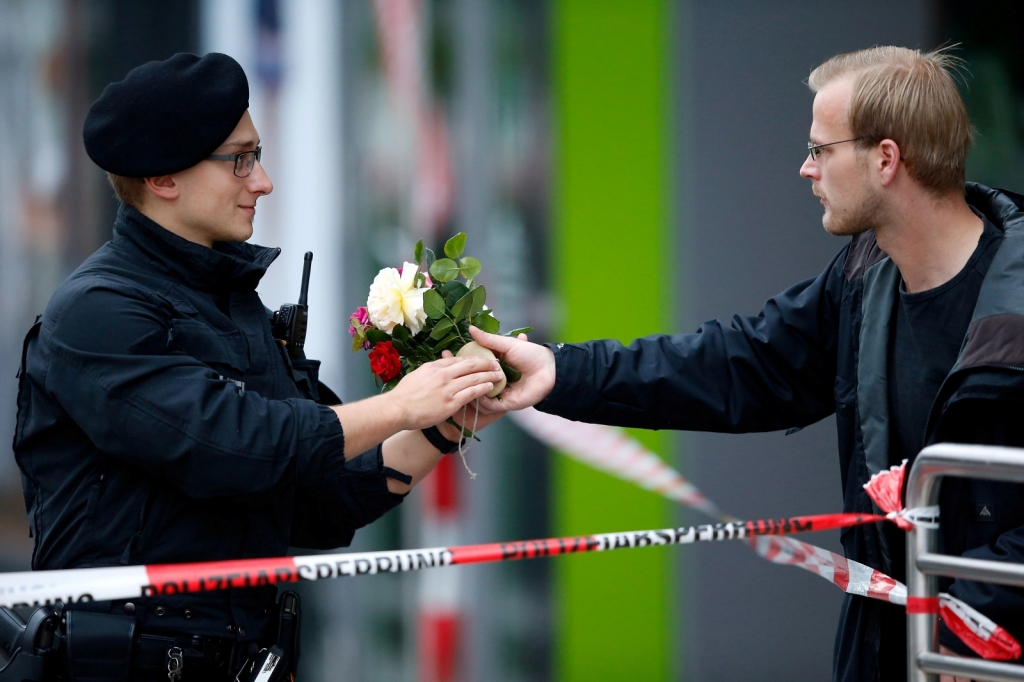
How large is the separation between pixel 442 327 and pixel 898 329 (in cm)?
118

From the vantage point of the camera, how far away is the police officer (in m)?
2.46

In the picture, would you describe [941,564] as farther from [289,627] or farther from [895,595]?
[289,627]

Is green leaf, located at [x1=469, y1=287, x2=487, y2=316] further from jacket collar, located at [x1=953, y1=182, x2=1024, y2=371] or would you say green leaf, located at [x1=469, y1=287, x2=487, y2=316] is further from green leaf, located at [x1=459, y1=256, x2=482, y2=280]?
jacket collar, located at [x1=953, y1=182, x2=1024, y2=371]

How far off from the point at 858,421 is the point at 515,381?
97cm

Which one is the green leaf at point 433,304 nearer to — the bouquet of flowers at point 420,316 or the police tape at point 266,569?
the bouquet of flowers at point 420,316

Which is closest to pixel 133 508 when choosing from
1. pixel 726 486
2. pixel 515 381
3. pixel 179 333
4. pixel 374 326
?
pixel 179 333

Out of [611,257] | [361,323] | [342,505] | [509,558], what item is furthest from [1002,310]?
[611,257]

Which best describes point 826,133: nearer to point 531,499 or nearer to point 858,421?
point 858,421

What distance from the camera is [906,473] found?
2762 millimetres

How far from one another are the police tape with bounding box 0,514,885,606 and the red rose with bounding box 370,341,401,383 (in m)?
0.56

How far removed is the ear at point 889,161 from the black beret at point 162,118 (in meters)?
1.65

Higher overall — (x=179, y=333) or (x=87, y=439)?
(x=179, y=333)

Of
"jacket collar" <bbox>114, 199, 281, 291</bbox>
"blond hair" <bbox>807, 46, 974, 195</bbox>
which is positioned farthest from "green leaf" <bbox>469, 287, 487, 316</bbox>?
"blond hair" <bbox>807, 46, 974, 195</bbox>

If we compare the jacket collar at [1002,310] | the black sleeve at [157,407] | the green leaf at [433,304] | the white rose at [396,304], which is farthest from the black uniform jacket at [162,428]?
the jacket collar at [1002,310]
